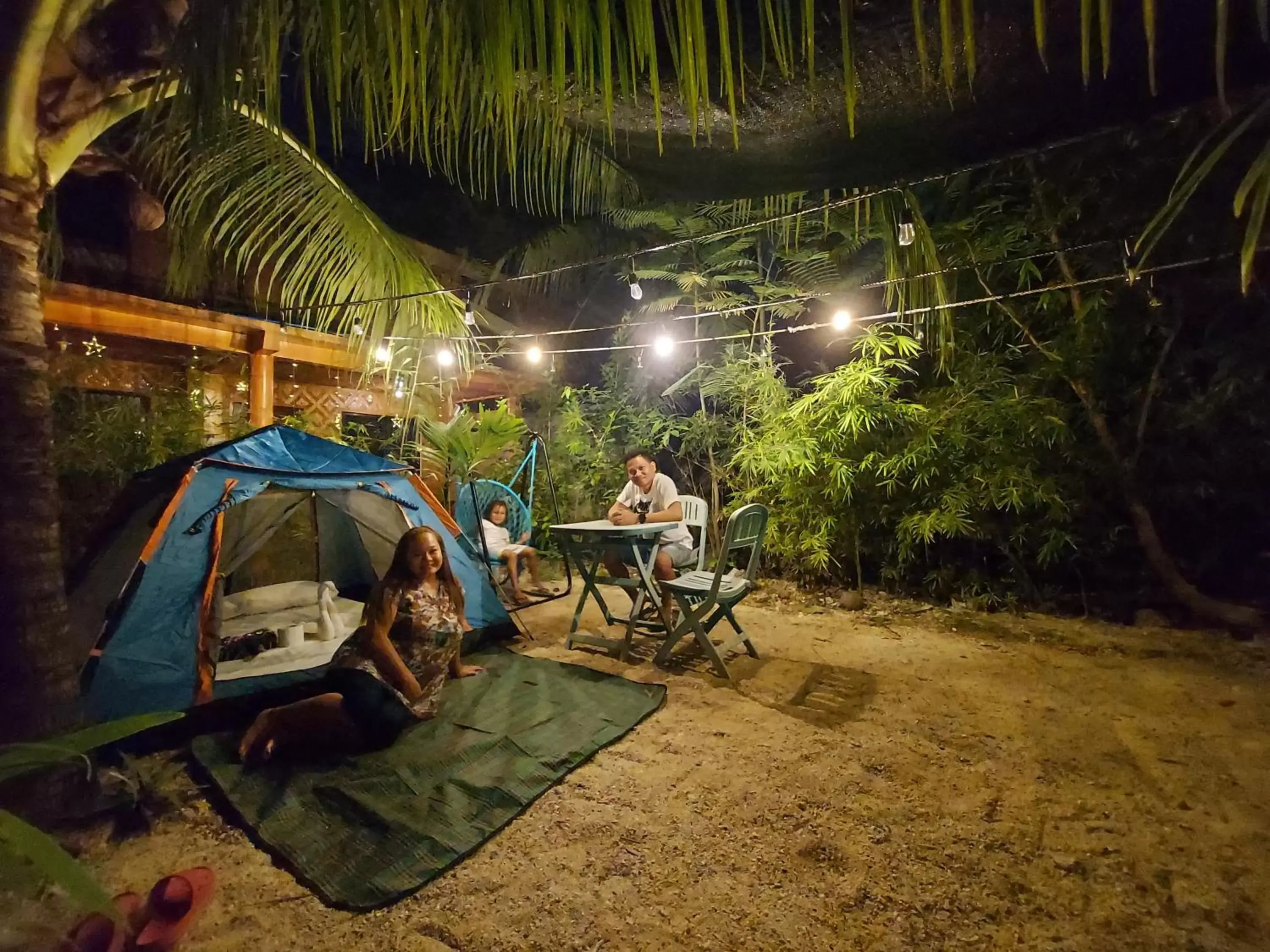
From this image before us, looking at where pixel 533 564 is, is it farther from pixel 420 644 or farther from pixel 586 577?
pixel 420 644

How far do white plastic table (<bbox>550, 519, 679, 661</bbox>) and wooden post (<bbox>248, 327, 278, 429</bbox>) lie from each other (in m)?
3.00

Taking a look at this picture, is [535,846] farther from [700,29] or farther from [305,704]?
[700,29]

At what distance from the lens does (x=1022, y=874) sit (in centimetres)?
204

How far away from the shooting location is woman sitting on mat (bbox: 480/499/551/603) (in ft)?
19.2

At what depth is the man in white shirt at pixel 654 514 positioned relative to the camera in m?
4.50

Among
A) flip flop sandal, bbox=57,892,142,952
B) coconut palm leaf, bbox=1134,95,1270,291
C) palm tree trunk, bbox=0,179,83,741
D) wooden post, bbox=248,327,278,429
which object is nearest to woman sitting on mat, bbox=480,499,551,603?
wooden post, bbox=248,327,278,429

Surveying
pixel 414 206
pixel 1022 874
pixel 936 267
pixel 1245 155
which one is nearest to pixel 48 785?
pixel 1022 874

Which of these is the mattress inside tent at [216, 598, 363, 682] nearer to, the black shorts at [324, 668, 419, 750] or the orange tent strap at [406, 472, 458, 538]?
the black shorts at [324, 668, 419, 750]

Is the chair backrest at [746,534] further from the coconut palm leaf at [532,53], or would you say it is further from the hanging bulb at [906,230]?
the coconut palm leaf at [532,53]

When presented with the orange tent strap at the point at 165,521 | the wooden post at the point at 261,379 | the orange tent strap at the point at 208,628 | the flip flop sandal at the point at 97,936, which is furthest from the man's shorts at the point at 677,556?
the wooden post at the point at 261,379

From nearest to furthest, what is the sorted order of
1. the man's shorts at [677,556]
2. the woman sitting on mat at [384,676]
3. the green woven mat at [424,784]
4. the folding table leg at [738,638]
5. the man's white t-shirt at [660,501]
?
the green woven mat at [424,784], the woman sitting on mat at [384,676], the folding table leg at [738,638], the man's shorts at [677,556], the man's white t-shirt at [660,501]

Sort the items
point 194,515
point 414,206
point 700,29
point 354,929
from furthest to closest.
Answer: point 414,206
point 194,515
point 354,929
point 700,29

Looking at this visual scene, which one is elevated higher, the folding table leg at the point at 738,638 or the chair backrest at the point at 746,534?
the chair backrest at the point at 746,534

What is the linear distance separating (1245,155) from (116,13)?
18.3 feet
